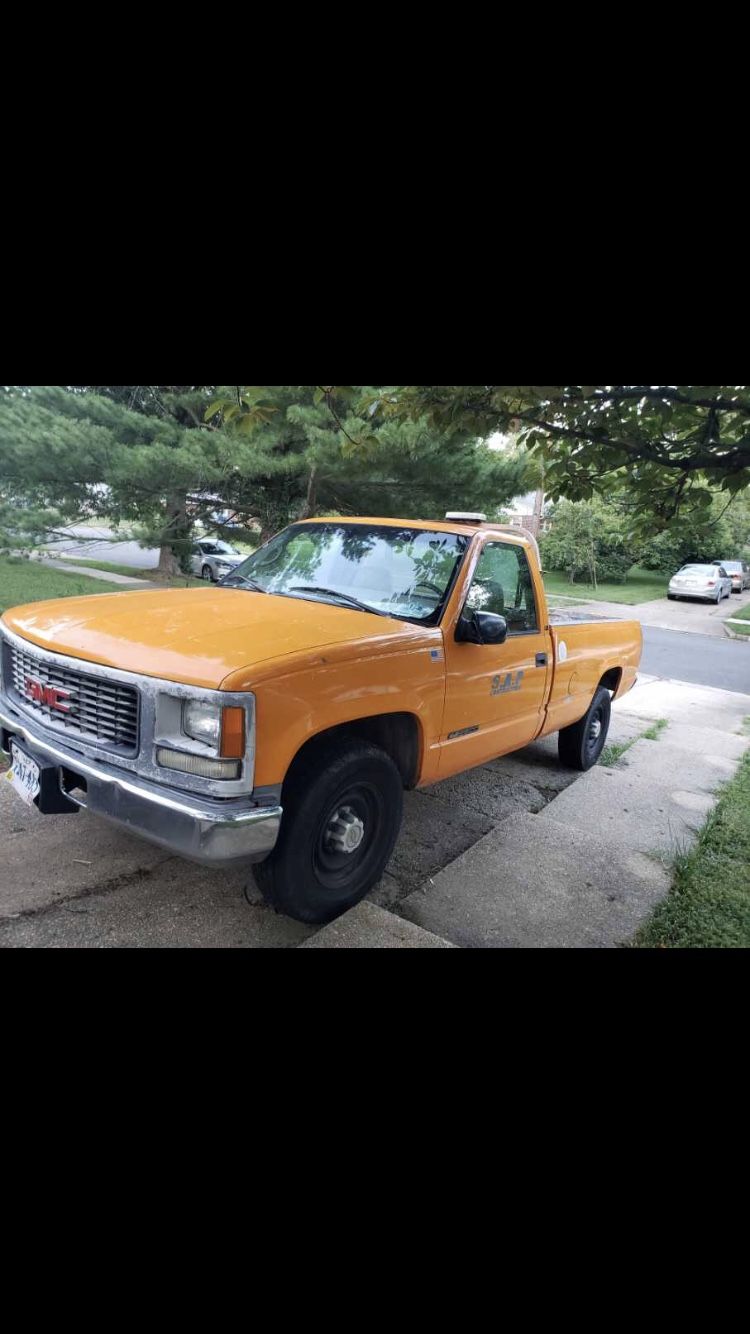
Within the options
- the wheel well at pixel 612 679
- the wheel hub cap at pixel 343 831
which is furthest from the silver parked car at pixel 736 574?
the wheel hub cap at pixel 343 831

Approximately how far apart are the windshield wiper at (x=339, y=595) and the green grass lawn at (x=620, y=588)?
20779 mm

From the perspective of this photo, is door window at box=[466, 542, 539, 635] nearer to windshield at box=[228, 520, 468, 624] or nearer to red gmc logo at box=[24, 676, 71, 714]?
windshield at box=[228, 520, 468, 624]

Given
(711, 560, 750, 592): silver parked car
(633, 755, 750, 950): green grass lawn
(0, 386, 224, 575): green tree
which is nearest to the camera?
(633, 755, 750, 950): green grass lawn

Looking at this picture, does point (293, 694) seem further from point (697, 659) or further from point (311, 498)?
point (697, 659)

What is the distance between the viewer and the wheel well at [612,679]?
5973 mm

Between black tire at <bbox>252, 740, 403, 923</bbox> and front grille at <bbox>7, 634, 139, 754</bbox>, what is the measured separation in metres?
0.71

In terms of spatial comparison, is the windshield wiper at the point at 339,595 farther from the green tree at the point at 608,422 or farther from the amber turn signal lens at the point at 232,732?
the amber turn signal lens at the point at 232,732

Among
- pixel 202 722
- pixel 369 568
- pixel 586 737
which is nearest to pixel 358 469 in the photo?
pixel 586 737

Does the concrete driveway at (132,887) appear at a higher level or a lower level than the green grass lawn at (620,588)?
higher

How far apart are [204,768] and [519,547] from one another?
2800 millimetres

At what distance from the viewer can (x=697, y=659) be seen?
13766mm

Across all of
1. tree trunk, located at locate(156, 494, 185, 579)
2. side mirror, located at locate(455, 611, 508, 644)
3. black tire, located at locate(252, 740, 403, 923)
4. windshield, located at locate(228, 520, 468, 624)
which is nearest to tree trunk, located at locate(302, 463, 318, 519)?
tree trunk, located at locate(156, 494, 185, 579)

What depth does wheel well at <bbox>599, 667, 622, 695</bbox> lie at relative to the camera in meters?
5.97

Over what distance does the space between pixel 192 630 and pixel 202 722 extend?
578mm
